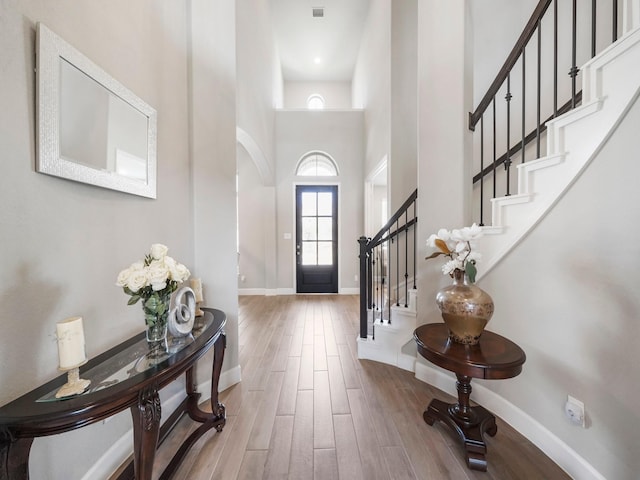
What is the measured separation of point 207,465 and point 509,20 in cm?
500

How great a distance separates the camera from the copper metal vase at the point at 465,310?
1293mm

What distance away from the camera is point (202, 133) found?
1.94m

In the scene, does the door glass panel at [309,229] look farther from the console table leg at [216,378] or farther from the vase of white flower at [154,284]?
the vase of white flower at [154,284]

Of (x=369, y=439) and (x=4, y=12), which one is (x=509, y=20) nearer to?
(x=4, y=12)

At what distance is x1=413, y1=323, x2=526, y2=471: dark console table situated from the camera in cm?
118

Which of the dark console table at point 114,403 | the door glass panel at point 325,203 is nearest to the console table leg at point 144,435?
the dark console table at point 114,403

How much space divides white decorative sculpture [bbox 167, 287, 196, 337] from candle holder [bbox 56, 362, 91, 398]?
0.38 metres

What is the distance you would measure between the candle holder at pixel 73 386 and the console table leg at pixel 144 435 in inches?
7.3

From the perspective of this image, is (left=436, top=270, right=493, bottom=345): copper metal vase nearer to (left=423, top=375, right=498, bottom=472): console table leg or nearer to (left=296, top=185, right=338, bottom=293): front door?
(left=423, top=375, right=498, bottom=472): console table leg

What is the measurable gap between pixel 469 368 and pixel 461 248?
600mm

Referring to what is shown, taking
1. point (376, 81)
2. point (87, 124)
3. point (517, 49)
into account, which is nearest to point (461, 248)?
point (517, 49)

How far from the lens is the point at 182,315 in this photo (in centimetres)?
133

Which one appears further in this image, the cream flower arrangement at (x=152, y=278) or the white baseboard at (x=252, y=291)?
the white baseboard at (x=252, y=291)

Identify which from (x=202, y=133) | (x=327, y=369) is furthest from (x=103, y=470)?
(x=202, y=133)
